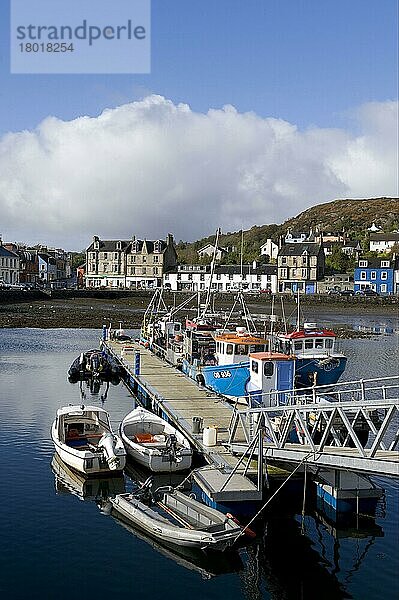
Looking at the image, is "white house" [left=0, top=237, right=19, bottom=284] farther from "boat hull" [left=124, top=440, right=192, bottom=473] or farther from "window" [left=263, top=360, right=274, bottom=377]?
"boat hull" [left=124, top=440, right=192, bottom=473]

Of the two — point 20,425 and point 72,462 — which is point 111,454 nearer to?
point 72,462

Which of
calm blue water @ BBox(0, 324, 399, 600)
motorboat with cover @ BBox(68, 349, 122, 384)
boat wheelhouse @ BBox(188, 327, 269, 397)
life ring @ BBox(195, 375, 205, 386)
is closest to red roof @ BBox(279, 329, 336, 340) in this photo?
boat wheelhouse @ BBox(188, 327, 269, 397)

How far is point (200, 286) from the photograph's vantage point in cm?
13862

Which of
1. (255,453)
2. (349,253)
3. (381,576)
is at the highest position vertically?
(349,253)

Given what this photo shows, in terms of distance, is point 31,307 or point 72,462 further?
point 31,307

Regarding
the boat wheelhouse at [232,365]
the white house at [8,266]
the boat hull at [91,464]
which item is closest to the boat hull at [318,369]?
the boat wheelhouse at [232,365]

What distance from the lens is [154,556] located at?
1667 cm

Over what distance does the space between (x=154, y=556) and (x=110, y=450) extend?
19.8 feet

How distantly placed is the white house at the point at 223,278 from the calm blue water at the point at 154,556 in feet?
356

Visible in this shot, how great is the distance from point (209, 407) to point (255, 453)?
28.4ft

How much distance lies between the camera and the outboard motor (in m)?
22.0

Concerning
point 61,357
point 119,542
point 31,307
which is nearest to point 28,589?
point 119,542

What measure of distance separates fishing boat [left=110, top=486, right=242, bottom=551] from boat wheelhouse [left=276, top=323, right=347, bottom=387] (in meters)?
15.4

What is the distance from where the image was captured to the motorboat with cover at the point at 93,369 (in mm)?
41375
